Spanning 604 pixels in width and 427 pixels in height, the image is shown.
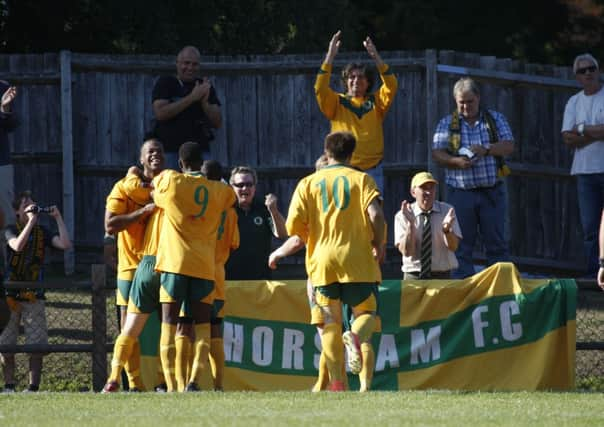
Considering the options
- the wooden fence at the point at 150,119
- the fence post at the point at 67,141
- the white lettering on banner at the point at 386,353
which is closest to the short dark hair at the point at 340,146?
the white lettering on banner at the point at 386,353

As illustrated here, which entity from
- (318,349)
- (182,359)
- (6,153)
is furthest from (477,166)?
(6,153)

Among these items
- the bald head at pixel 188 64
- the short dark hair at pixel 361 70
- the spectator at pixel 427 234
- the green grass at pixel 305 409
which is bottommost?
the green grass at pixel 305 409

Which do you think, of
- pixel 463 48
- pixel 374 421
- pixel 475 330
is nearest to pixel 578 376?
pixel 475 330

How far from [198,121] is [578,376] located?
15.1 ft

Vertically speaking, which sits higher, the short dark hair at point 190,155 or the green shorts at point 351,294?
the short dark hair at point 190,155

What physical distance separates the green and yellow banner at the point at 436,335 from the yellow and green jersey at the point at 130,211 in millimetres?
1093

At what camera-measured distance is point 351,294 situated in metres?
11.6

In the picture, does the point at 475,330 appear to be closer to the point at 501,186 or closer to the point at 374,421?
the point at 501,186

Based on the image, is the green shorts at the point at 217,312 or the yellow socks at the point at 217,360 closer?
the yellow socks at the point at 217,360

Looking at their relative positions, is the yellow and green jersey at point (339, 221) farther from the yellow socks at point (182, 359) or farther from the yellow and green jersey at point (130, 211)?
the yellow and green jersey at point (130, 211)

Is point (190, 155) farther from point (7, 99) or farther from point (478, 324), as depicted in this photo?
point (7, 99)

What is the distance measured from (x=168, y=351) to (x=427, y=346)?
2.57m

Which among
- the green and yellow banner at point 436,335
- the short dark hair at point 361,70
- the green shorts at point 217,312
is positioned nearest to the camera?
the green shorts at point 217,312

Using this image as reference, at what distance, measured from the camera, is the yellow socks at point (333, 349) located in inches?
458
